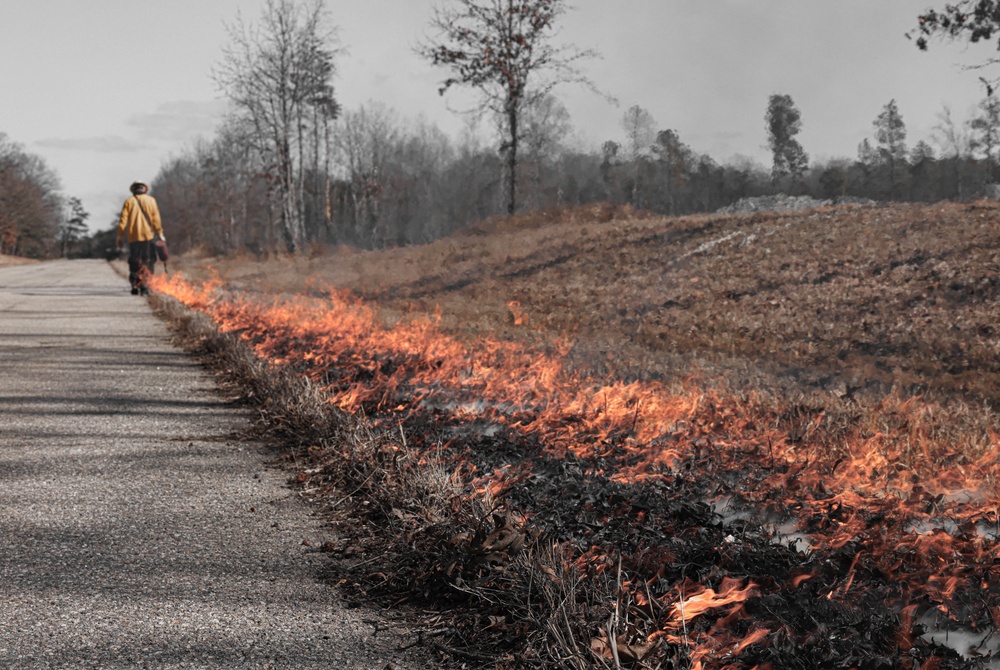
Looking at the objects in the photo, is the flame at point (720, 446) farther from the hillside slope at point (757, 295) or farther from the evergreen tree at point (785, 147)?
A: the evergreen tree at point (785, 147)

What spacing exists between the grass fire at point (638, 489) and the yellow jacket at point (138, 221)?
620 cm

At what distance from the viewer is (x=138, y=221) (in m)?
15.9

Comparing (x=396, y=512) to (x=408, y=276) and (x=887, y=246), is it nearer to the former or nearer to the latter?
(x=887, y=246)

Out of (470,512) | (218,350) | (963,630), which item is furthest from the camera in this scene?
(218,350)

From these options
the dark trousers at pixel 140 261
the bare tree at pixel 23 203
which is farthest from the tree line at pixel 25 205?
the dark trousers at pixel 140 261

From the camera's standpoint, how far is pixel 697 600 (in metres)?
2.47

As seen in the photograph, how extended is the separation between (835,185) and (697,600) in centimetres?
2110

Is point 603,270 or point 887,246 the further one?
point 603,270

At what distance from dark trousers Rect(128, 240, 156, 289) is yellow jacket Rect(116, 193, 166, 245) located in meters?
0.39

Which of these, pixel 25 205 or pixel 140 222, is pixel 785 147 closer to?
pixel 140 222

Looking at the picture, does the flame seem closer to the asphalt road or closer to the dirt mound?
the asphalt road

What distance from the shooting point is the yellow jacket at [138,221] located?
51.6ft

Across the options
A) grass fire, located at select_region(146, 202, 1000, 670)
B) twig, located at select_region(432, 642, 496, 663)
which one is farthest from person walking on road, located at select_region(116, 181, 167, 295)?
twig, located at select_region(432, 642, 496, 663)

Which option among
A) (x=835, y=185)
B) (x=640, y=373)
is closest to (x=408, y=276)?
(x=835, y=185)
